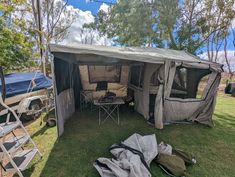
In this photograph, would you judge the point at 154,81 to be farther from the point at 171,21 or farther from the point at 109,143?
the point at 171,21

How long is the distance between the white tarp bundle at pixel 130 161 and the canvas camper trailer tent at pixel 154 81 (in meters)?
1.55

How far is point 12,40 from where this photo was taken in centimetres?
566

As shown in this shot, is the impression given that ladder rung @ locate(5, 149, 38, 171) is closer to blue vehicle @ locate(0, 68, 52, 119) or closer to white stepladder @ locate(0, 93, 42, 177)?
white stepladder @ locate(0, 93, 42, 177)

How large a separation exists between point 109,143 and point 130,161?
3.93ft

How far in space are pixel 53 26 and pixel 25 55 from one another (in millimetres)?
10225

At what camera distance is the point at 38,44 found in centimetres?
714

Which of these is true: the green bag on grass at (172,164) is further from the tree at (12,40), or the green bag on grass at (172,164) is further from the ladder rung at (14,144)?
the tree at (12,40)

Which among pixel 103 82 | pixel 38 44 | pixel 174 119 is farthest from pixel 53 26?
pixel 174 119

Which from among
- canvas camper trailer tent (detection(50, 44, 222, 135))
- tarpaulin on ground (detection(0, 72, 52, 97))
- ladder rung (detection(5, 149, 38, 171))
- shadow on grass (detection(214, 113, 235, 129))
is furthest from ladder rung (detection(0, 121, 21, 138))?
shadow on grass (detection(214, 113, 235, 129))

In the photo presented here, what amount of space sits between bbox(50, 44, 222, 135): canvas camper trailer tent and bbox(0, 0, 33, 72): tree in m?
2.06

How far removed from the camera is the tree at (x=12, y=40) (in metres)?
5.37

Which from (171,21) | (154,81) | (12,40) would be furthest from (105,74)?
(171,21)

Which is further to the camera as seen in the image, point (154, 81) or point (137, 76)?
point (137, 76)

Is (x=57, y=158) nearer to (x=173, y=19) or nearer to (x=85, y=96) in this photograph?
(x=85, y=96)
